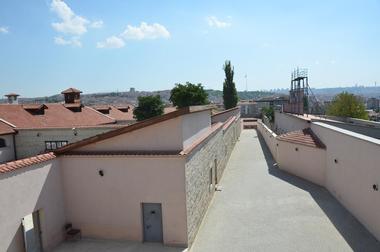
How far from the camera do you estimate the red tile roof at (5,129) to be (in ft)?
89.6

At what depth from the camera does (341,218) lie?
44.1ft

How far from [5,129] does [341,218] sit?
26.8 metres

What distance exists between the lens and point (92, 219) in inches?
480

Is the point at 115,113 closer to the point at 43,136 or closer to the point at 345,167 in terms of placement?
the point at 43,136

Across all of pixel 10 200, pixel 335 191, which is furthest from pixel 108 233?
pixel 335 191

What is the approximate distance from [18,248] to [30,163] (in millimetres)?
2661

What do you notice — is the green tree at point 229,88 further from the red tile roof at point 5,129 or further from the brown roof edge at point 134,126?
the brown roof edge at point 134,126

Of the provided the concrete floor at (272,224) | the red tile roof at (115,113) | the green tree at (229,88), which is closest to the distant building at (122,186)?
the concrete floor at (272,224)

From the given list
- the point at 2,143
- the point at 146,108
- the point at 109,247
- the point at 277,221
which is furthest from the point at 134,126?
the point at 146,108

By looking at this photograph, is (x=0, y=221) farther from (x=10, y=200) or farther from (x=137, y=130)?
(x=137, y=130)

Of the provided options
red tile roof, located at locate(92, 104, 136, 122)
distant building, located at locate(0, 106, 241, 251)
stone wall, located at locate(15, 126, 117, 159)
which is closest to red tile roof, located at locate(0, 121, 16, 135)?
stone wall, located at locate(15, 126, 117, 159)

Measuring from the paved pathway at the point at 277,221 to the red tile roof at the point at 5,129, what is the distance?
63.8 ft

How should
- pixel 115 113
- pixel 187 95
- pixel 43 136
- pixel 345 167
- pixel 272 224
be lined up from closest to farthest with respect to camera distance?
pixel 272 224
pixel 345 167
pixel 43 136
pixel 115 113
pixel 187 95

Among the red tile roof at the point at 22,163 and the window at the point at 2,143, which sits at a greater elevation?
the red tile roof at the point at 22,163
